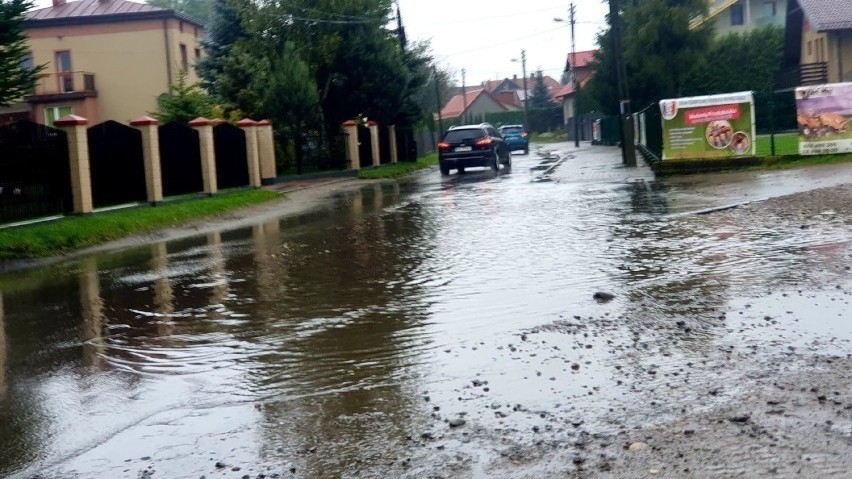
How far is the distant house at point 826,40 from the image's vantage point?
148 feet

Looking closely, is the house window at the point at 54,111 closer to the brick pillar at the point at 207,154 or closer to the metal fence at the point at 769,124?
the brick pillar at the point at 207,154

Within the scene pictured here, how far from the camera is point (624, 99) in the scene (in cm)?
2938

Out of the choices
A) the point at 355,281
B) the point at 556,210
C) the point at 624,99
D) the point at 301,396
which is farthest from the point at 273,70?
the point at 301,396

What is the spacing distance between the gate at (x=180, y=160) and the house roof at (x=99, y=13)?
26.0 metres

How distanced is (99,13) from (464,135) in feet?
81.7

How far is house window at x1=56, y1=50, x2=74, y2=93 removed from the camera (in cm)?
4847

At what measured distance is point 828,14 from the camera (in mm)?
45781

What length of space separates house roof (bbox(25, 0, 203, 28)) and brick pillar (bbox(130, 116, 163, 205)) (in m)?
28.3

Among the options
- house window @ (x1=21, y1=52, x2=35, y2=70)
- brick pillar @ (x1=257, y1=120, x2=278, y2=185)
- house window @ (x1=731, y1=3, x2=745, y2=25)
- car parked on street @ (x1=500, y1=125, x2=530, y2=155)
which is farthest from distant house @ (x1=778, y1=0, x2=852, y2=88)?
house window @ (x1=21, y1=52, x2=35, y2=70)

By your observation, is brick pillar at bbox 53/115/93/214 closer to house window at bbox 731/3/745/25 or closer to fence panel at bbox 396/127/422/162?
fence panel at bbox 396/127/422/162

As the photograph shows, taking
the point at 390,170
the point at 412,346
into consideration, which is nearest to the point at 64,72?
the point at 390,170

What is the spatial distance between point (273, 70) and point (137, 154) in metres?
14.1

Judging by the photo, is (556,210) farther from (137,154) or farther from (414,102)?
(414,102)

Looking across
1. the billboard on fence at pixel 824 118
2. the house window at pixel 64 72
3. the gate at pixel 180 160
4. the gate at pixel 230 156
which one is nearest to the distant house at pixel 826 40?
the billboard on fence at pixel 824 118
